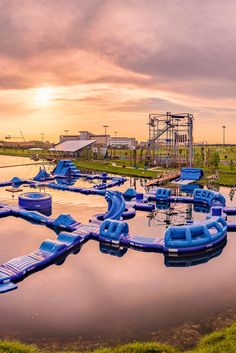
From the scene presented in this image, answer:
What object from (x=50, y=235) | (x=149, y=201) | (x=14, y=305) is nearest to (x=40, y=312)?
(x=14, y=305)

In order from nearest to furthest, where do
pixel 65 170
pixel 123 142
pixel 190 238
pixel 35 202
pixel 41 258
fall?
1. pixel 41 258
2. pixel 190 238
3. pixel 35 202
4. pixel 65 170
5. pixel 123 142

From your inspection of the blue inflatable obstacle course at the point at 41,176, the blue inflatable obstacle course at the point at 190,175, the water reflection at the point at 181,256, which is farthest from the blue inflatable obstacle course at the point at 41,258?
the blue inflatable obstacle course at the point at 190,175

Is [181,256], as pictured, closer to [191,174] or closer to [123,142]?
[191,174]

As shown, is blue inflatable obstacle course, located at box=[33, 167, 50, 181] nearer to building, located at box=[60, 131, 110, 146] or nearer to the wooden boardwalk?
the wooden boardwalk

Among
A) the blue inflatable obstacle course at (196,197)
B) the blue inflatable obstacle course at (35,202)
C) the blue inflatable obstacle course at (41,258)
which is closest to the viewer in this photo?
the blue inflatable obstacle course at (41,258)

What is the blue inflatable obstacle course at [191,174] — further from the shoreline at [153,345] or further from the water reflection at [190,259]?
the shoreline at [153,345]

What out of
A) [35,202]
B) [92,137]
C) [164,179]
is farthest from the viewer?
[92,137]

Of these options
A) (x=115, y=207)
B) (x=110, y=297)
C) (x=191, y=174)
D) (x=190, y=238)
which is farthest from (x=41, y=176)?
(x=110, y=297)
